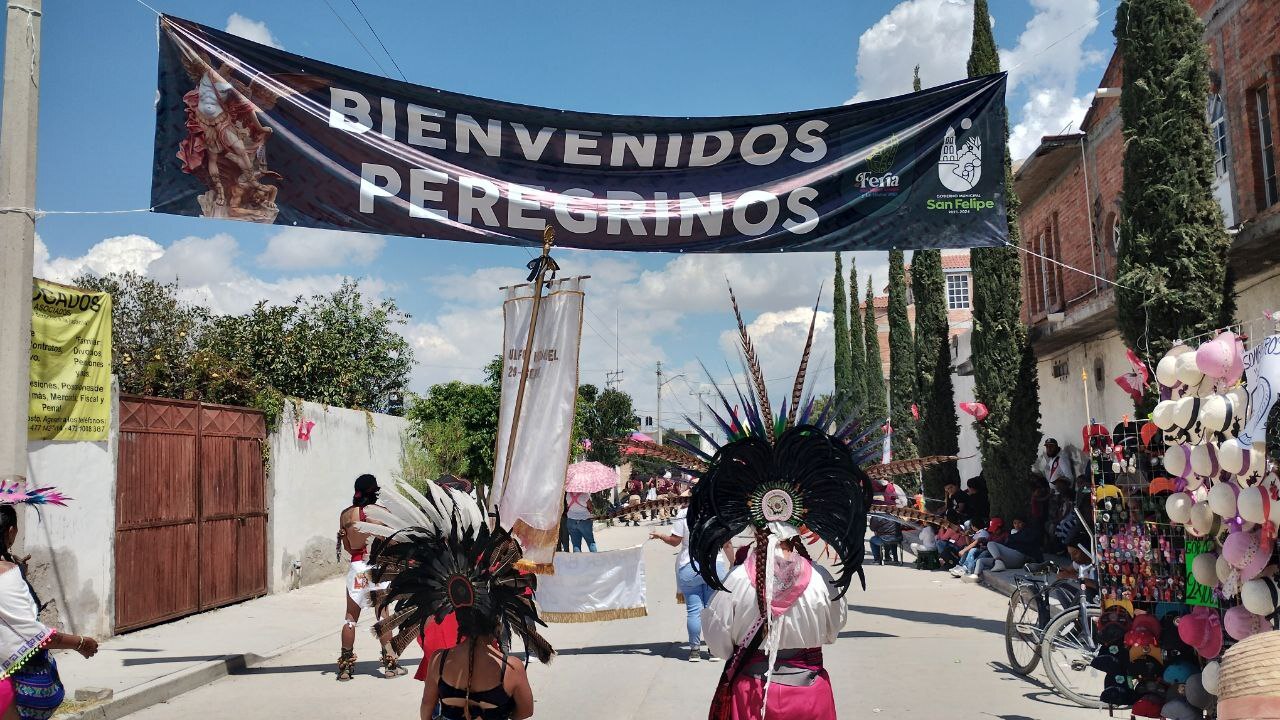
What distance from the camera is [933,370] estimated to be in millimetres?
22938

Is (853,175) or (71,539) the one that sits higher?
(853,175)

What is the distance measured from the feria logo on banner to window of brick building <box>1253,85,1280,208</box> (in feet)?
23.9

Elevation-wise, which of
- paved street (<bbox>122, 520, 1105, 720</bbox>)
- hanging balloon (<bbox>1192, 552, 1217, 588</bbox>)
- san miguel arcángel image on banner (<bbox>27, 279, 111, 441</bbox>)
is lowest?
paved street (<bbox>122, 520, 1105, 720</bbox>)

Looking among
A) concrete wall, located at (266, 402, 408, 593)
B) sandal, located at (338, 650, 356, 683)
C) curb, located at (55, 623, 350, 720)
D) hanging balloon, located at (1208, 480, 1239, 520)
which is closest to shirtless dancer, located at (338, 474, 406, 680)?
sandal, located at (338, 650, 356, 683)

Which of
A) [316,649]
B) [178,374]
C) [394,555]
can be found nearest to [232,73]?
[394,555]

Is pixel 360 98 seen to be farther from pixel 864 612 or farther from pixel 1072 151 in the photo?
pixel 1072 151

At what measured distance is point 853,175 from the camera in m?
7.47

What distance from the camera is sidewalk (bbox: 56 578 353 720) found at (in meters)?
7.98

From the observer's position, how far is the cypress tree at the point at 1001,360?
1839 centimetres

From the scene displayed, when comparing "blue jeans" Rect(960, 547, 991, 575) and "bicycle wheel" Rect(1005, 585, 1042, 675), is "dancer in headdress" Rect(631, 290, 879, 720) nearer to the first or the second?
"bicycle wheel" Rect(1005, 585, 1042, 675)

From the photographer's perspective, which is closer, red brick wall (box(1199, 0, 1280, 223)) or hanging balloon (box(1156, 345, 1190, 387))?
hanging balloon (box(1156, 345, 1190, 387))

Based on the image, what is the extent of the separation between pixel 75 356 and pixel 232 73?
14.3 ft

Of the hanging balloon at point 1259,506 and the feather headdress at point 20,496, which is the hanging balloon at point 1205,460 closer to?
the hanging balloon at point 1259,506

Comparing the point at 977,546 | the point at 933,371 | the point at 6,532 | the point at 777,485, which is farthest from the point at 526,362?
the point at 933,371
